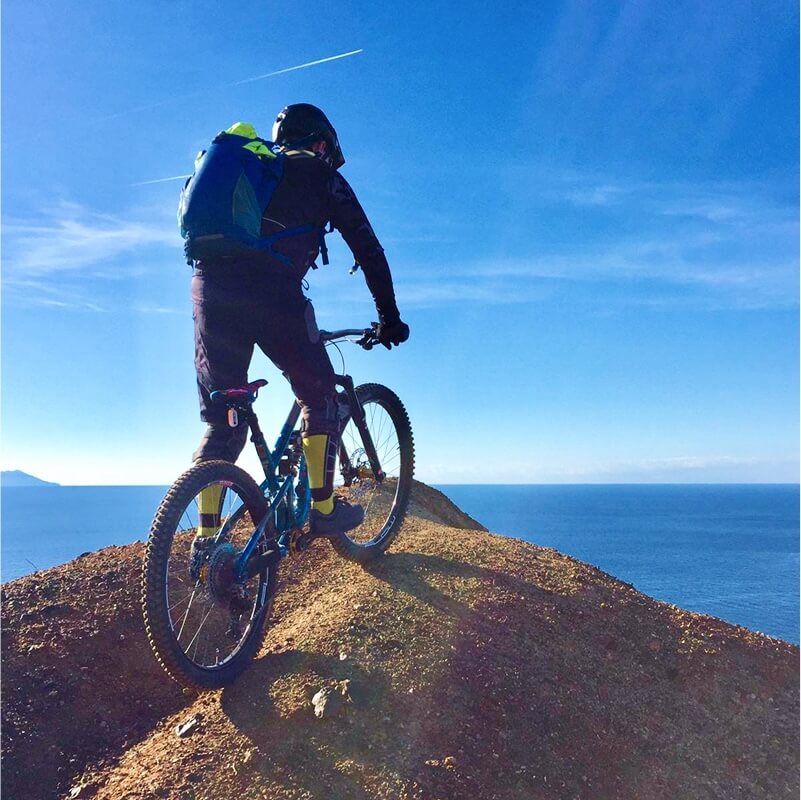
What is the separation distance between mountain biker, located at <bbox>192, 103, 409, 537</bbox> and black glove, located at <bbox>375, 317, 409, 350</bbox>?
0.51m

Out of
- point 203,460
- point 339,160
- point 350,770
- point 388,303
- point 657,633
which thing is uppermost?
point 339,160

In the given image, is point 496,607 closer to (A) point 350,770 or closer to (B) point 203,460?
(A) point 350,770

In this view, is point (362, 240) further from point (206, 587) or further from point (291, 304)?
point (206, 587)

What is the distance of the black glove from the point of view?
6.17 meters

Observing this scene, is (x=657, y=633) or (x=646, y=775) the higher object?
(x=657, y=633)

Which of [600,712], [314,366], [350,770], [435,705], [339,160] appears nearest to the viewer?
[350,770]

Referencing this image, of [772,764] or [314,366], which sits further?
[314,366]

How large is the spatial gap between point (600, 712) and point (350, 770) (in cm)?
216

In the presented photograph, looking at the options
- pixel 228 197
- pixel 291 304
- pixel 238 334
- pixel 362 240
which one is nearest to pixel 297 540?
pixel 238 334

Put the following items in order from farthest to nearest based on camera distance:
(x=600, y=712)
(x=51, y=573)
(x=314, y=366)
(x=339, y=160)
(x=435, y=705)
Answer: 1. (x=51, y=573)
2. (x=339, y=160)
3. (x=314, y=366)
4. (x=600, y=712)
5. (x=435, y=705)

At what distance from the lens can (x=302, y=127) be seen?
18.1ft

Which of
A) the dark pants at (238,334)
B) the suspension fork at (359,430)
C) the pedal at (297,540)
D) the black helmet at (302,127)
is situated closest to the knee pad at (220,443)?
the dark pants at (238,334)

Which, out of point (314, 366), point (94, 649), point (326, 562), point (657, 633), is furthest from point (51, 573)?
point (657, 633)

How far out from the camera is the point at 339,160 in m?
5.82
